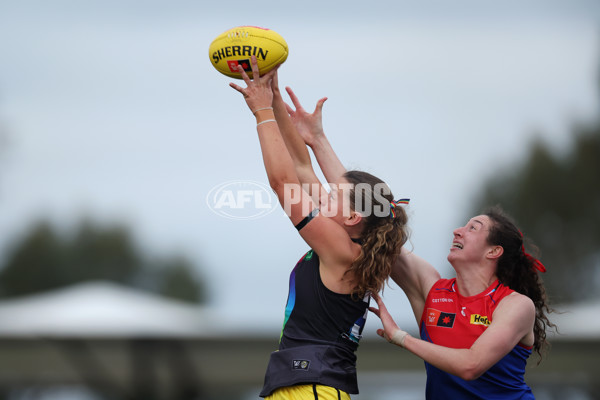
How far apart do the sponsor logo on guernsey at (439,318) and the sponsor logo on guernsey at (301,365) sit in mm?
883

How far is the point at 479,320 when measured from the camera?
145 inches

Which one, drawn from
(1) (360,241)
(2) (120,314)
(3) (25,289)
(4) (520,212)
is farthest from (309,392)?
(3) (25,289)

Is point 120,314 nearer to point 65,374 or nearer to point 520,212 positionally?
point 65,374

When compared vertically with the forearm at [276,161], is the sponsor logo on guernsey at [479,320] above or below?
below

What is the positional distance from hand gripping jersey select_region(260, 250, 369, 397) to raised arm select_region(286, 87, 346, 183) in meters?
0.89

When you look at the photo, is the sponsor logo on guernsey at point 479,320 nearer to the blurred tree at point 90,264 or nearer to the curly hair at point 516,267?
the curly hair at point 516,267

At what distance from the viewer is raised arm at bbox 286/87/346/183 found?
166 inches

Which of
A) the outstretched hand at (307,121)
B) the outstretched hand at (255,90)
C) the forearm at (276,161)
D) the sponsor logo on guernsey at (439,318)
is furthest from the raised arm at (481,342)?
the outstretched hand at (307,121)

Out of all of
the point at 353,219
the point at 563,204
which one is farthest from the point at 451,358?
the point at 563,204

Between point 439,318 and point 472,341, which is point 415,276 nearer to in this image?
point 439,318

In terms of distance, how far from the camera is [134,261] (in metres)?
28.1

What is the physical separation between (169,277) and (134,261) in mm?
1555

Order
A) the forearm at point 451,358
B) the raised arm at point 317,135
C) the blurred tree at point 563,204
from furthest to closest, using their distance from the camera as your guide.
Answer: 1. the blurred tree at point 563,204
2. the raised arm at point 317,135
3. the forearm at point 451,358

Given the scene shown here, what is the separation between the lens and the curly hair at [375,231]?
11.0 feet
